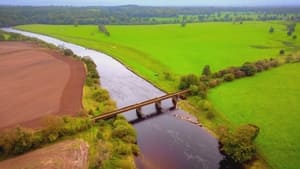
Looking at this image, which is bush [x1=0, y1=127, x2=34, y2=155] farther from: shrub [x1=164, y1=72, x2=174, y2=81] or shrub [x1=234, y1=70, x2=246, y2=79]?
shrub [x1=234, y1=70, x2=246, y2=79]

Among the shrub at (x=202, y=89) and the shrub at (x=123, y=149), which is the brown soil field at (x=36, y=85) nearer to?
the shrub at (x=123, y=149)

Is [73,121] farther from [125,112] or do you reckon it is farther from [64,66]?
[64,66]

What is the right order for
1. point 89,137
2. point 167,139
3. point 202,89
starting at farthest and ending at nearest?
1. point 202,89
2. point 167,139
3. point 89,137

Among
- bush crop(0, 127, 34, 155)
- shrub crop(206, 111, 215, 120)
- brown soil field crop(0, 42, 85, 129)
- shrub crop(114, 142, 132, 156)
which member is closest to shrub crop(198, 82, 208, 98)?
shrub crop(206, 111, 215, 120)

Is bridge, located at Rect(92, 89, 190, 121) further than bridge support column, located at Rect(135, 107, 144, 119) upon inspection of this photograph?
No

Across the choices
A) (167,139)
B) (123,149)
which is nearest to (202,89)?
(167,139)

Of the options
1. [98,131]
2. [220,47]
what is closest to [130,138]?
[98,131]

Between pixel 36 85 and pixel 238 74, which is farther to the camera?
pixel 238 74

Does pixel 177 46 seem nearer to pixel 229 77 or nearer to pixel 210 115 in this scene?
pixel 229 77
